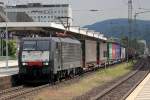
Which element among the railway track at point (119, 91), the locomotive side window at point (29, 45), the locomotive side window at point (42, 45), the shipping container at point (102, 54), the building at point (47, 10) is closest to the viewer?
the railway track at point (119, 91)

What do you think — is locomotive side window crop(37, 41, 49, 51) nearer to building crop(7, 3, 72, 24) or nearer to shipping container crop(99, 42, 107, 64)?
shipping container crop(99, 42, 107, 64)

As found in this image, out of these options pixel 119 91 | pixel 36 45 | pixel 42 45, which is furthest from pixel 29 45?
→ pixel 119 91

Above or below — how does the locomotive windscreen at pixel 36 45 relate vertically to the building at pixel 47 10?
below

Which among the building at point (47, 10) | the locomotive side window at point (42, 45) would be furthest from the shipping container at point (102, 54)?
the locomotive side window at point (42, 45)

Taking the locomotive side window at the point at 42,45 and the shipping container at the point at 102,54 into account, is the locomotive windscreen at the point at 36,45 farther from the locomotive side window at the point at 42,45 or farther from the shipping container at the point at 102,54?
the shipping container at the point at 102,54

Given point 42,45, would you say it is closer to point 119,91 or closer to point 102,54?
point 119,91

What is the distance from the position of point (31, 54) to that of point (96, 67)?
1002 inches

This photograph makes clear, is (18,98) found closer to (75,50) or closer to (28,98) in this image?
(28,98)

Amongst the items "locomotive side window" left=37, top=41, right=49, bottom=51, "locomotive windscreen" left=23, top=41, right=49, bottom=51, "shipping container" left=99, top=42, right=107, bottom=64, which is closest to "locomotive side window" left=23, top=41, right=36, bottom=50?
"locomotive windscreen" left=23, top=41, right=49, bottom=51

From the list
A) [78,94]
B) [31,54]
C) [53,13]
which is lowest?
[78,94]

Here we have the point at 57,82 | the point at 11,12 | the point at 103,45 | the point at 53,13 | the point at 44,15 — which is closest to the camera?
the point at 57,82

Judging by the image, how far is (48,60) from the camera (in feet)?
94.5

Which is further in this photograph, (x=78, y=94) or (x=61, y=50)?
(x=61, y=50)

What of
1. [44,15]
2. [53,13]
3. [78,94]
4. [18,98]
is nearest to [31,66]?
[78,94]
